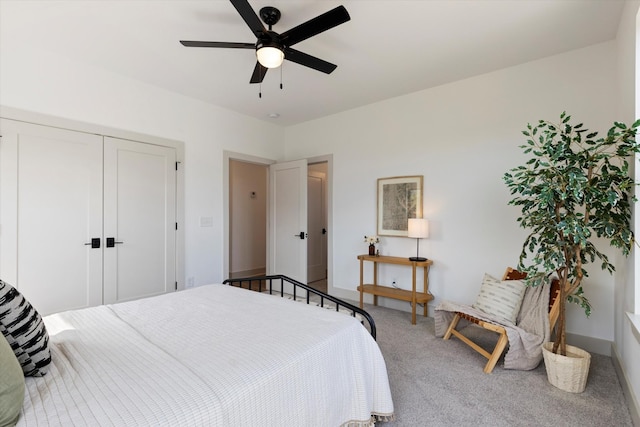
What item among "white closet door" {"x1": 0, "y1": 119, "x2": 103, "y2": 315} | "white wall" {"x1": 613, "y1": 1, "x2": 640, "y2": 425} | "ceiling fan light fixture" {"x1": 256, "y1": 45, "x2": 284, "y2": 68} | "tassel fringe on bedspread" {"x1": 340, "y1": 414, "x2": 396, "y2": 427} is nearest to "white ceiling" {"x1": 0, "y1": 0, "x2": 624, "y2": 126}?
"white wall" {"x1": 613, "y1": 1, "x2": 640, "y2": 425}

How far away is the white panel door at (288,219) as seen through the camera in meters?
4.68

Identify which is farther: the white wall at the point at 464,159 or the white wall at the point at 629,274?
the white wall at the point at 464,159

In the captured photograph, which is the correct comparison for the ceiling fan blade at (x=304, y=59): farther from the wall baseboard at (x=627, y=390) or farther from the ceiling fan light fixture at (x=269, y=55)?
the wall baseboard at (x=627, y=390)

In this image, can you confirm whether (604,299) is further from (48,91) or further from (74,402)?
(48,91)

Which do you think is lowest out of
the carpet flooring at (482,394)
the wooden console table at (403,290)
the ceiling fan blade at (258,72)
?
the carpet flooring at (482,394)

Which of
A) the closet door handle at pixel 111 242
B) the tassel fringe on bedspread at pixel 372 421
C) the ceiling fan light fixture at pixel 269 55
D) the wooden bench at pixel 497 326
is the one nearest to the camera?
the tassel fringe on bedspread at pixel 372 421

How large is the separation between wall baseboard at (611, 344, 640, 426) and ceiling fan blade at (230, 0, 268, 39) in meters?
3.17

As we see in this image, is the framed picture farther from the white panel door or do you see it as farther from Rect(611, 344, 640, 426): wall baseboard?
Rect(611, 344, 640, 426): wall baseboard

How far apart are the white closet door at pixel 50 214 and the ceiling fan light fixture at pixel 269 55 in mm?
2240

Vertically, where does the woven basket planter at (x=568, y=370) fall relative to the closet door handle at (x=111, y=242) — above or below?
Result: below

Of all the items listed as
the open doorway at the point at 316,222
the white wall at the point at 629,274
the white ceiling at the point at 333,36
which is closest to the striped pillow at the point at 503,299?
the white wall at the point at 629,274

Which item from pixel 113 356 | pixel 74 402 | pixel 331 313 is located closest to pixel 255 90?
pixel 331 313

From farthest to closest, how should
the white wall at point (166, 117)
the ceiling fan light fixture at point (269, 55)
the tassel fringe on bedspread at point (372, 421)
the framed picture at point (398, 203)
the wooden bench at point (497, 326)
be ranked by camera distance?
the framed picture at point (398, 203), the white wall at point (166, 117), the wooden bench at point (497, 326), the ceiling fan light fixture at point (269, 55), the tassel fringe on bedspread at point (372, 421)

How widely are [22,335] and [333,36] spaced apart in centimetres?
271
